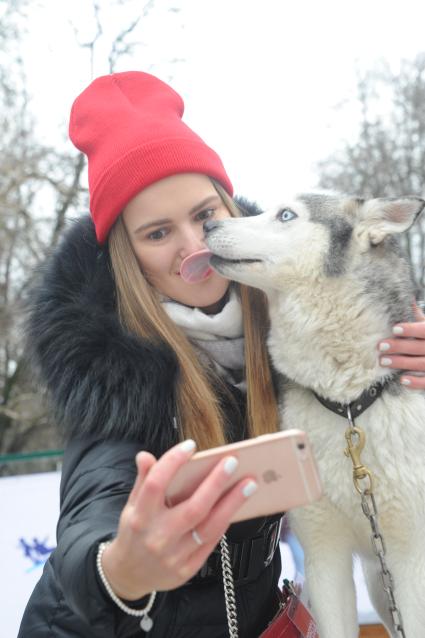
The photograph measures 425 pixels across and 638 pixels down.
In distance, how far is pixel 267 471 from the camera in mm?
1285

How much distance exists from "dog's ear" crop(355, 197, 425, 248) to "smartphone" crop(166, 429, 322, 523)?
4.62ft

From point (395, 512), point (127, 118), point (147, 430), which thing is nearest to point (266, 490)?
point (147, 430)

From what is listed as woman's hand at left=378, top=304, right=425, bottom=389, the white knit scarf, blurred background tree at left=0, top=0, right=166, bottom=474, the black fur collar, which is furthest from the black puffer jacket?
blurred background tree at left=0, top=0, right=166, bottom=474

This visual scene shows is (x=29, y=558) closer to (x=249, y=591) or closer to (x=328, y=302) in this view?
(x=249, y=591)

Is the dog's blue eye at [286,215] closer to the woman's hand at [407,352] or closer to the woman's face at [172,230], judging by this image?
the woman's face at [172,230]

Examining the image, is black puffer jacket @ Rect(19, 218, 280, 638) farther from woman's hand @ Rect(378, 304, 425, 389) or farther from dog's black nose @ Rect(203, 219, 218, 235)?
woman's hand @ Rect(378, 304, 425, 389)

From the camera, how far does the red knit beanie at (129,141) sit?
2.49 m

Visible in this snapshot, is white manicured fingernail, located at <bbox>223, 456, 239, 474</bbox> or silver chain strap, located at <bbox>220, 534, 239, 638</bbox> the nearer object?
white manicured fingernail, located at <bbox>223, 456, 239, 474</bbox>

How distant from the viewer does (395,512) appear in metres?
2.24

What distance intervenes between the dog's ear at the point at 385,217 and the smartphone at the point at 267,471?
141 centimetres

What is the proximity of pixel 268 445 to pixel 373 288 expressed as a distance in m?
1.30

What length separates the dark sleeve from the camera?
1462 mm

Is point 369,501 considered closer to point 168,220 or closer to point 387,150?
point 168,220

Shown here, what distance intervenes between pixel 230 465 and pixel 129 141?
164 centimetres
